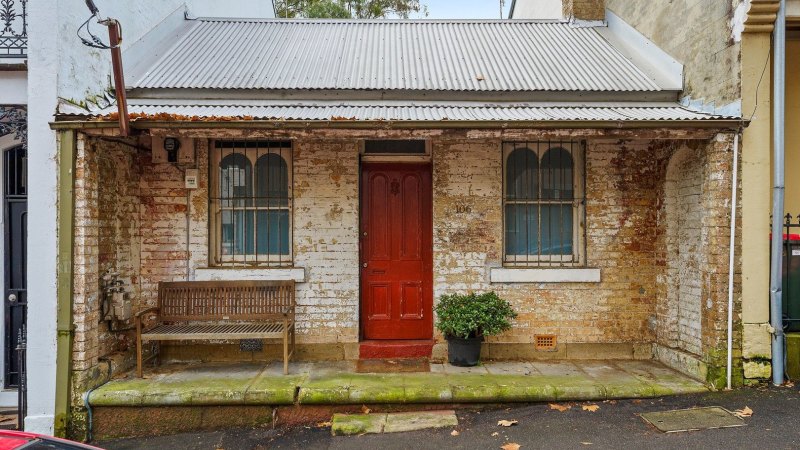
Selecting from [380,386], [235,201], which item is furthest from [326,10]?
[380,386]

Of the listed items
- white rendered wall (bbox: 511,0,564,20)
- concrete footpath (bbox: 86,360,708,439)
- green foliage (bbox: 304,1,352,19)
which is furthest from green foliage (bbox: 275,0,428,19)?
concrete footpath (bbox: 86,360,708,439)

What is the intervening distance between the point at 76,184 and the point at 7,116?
3.16ft

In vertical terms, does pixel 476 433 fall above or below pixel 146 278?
below

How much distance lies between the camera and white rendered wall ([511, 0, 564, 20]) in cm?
973

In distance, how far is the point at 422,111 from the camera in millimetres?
5984

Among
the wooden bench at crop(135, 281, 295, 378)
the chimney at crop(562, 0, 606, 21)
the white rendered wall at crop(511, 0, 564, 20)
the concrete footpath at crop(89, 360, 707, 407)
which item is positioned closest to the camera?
the concrete footpath at crop(89, 360, 707, 407)

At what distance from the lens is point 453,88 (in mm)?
6555

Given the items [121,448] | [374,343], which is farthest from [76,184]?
[374,343]

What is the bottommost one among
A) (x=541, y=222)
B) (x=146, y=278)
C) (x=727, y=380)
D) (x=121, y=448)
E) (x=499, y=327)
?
(x=121, y=448)

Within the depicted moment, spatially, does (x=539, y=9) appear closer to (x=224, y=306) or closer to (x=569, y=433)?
(x=224, y=306)

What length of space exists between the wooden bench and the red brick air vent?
316 cm

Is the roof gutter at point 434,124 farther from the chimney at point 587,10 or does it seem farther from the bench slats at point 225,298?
the chimney at point 587,10

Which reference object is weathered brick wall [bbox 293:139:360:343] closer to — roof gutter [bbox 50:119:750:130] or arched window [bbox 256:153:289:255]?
arched window [bbox 256:153:289:255]

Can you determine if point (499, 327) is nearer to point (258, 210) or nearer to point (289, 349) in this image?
point (289, 349)
